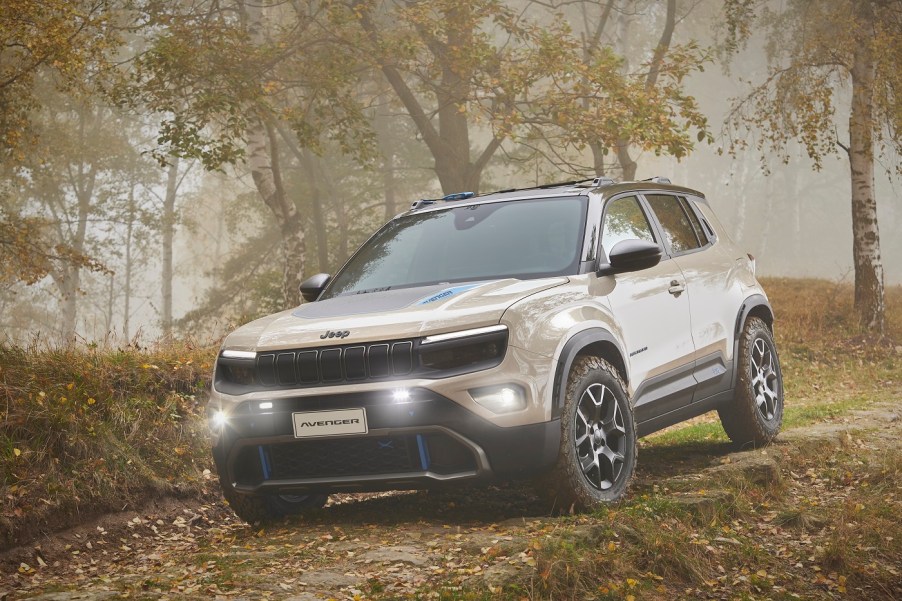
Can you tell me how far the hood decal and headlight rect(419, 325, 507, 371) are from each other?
1.39 ft

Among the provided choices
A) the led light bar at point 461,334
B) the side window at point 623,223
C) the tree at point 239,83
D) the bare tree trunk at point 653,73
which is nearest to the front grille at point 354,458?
the led light bar at point 461,334

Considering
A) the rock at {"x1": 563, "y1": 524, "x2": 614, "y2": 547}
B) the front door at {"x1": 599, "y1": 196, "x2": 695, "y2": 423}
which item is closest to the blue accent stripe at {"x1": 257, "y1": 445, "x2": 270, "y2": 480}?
the rock at {"x1": 563, "y1": 524, "x2": 614, "y2": 547}

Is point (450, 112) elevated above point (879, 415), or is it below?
above

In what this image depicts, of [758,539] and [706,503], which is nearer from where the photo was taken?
[758,539]

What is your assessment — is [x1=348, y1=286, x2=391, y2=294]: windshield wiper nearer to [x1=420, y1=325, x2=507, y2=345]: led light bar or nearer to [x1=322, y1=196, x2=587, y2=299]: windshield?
[x1=322, y1=196, x2=587, y2=299]: windshield

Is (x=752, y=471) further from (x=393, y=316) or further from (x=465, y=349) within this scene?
(x=393, y=316)

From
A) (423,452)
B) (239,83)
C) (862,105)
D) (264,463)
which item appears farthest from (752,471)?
(862,105)

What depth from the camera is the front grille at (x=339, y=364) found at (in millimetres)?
5535

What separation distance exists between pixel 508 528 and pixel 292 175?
2651cm

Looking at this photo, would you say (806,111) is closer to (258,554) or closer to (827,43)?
(827,43)

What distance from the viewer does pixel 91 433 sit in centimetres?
760

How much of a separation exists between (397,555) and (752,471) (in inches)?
118

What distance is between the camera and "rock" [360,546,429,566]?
5.23 m

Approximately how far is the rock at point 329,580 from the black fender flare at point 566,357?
4.61 feet
